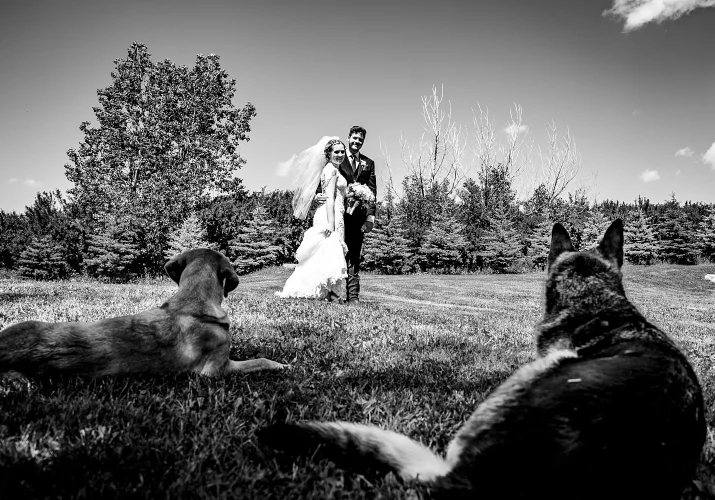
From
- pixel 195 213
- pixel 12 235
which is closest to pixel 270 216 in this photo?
pixel 195 213

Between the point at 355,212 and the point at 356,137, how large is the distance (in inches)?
75.4

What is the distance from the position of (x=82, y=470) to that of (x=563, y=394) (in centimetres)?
234

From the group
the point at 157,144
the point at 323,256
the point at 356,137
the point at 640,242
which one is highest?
the point at 157,144

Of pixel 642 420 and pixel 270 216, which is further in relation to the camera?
pixel 270 216

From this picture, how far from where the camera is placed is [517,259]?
113 feet

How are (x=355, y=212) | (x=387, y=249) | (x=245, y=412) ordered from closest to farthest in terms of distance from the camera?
(x=245, y=412), (x=355, y=212), (x=387, y=249)

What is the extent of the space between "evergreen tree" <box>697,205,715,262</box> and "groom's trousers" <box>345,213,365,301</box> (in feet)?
122

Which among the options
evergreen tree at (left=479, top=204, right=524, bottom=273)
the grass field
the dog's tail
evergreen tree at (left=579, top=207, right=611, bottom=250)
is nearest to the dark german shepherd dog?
the dog's tail

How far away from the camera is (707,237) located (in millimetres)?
34062

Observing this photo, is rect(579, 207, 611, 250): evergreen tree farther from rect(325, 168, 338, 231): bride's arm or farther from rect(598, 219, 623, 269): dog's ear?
rect(598, 219, 623, 269): dog's ear

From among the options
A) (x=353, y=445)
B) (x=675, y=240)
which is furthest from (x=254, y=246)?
(x=675, y=240)

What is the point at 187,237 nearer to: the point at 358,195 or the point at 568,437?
the point at 358,195

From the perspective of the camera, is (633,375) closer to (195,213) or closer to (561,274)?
(561,274)

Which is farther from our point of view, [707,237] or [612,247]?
[707,237]
